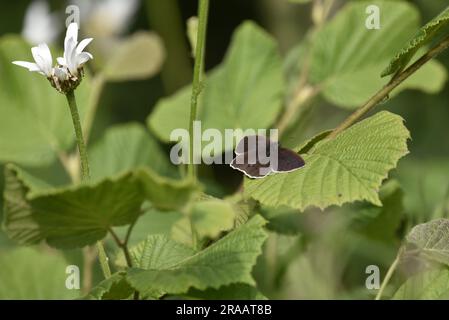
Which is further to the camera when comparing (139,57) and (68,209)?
(139,57)

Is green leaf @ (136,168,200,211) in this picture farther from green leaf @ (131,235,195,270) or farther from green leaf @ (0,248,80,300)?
green leaf @ (0,248,80,300)

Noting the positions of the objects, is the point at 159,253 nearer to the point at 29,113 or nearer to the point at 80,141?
the point at 80,141

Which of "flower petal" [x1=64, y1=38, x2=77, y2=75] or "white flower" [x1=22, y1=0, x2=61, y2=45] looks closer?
"flower petal" [x1=64, y1=38, x2=77, y2=75]

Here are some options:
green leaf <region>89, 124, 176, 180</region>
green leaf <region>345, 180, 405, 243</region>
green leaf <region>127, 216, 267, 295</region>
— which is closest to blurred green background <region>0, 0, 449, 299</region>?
green leaf <region>345, 180, 405, 243</region>

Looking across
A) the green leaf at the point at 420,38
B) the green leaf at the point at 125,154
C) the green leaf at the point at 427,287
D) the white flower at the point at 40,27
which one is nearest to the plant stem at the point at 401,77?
the green leaf at the point at 420,38

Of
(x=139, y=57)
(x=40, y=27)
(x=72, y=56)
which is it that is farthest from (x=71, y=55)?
(x=40, y=27)
